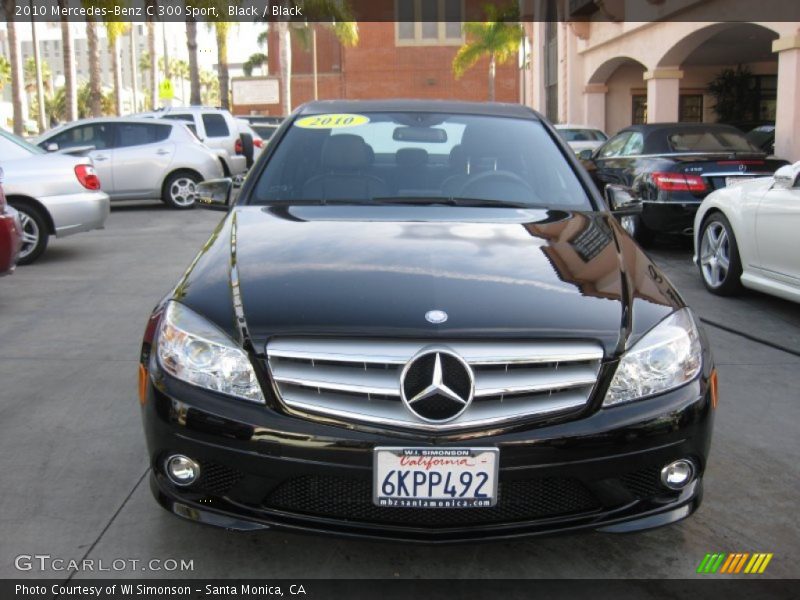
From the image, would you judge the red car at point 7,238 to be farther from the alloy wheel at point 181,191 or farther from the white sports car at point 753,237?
the alloy wheel at point 181,191

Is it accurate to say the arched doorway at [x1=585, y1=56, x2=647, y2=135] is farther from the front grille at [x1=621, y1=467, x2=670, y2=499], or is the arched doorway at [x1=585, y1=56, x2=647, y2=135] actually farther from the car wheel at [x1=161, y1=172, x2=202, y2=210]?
the front grille at [x1=621, y1=467, x2=670, y2=499]

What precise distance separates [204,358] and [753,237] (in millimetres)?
5204

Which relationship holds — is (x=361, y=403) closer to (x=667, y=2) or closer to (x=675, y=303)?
(x=675, y=303)

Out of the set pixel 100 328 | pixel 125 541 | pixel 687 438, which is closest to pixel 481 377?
pixel 687 438

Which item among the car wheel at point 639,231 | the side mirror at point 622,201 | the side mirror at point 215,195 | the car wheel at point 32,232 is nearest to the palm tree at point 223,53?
the car wheel at point 32,232

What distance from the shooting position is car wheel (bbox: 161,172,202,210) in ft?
48.9

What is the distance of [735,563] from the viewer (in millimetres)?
2957

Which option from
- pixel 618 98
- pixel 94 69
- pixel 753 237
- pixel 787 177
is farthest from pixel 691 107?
pixel 787 177

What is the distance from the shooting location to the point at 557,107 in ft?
95.9

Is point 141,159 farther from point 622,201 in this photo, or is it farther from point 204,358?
point 204,358

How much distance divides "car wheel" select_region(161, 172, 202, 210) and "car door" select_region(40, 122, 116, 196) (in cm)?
88

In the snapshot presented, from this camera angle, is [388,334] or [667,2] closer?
[388,334]

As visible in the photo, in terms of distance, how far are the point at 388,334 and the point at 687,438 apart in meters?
0.97

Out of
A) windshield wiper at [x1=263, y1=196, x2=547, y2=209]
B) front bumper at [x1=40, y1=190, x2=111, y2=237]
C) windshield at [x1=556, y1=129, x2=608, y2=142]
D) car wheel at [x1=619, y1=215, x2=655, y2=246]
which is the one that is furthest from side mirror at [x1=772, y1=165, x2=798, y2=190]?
windshield at [x1=556, y1=129, x2=608, y2=142]
